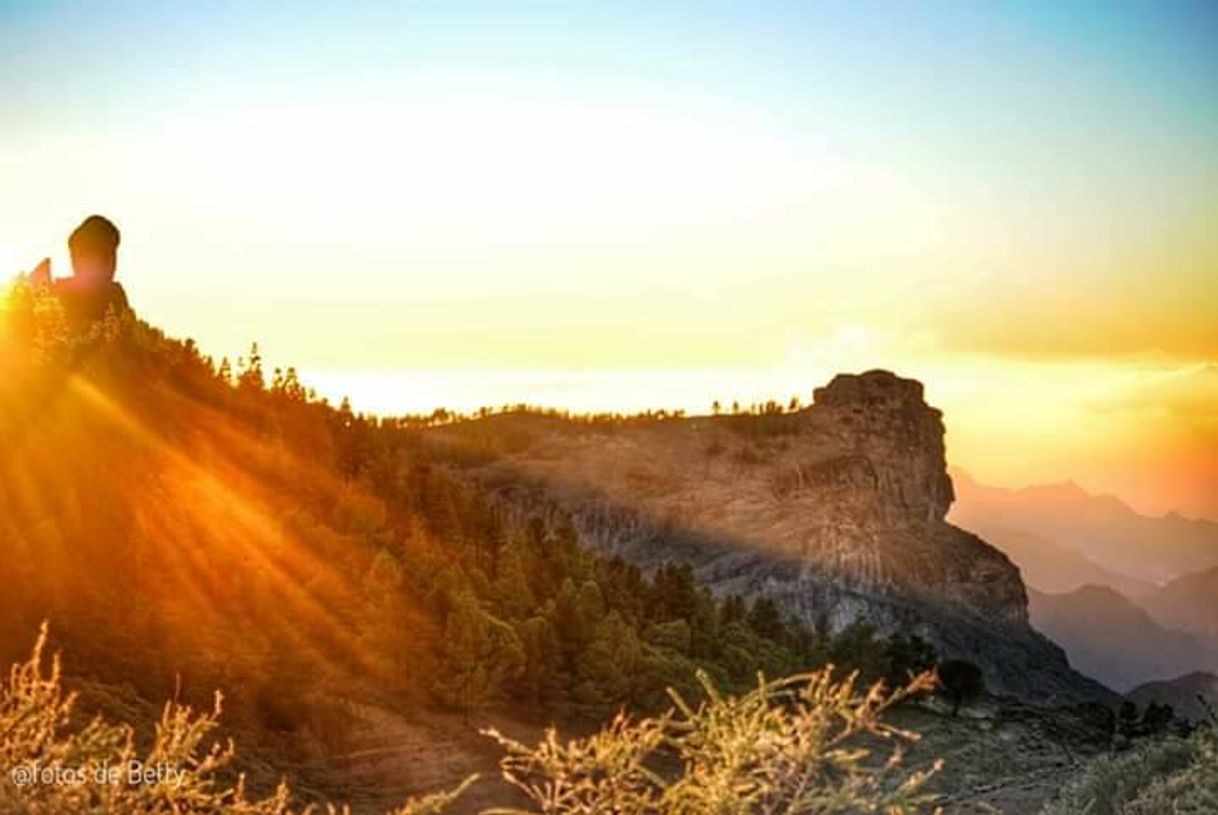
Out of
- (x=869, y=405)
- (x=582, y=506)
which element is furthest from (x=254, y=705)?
(x=869, y=405)

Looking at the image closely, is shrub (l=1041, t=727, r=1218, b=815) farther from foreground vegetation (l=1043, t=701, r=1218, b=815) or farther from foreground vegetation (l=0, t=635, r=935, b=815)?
foreground vegetation (l=0, t=635, r=935, b=815)

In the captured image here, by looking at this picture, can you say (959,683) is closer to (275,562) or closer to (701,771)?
(275,562)

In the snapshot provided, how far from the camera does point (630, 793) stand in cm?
962

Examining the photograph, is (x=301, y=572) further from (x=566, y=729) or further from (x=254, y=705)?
(x=566, y=729)

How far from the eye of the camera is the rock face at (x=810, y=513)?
134 meters

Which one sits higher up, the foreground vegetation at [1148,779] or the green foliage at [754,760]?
the green foliage at [754,760]

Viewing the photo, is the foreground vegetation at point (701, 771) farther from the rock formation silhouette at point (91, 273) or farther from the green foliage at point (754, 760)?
the rock formation silhouette at point (91, 273)

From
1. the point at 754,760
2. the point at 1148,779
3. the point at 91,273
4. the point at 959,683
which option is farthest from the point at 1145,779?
the point at 91,273

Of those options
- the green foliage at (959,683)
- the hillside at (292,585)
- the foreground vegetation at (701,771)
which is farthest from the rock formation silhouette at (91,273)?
the foreground vegetation at (701,771)

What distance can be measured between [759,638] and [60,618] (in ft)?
108

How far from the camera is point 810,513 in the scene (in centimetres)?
15050

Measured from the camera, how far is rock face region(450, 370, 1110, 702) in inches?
5281

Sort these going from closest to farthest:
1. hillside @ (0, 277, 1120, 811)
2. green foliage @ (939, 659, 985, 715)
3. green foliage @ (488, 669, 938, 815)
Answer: green foliage @ (488, 669, 938, 815)
hillside @ (0, 277, 1120, 811)
green foliage @ (939, 659, 985, 715)

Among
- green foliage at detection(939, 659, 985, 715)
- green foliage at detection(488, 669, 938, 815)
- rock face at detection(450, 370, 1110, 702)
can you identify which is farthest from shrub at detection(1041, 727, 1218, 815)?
rock face at detection(450, 370, 1110, 702)
